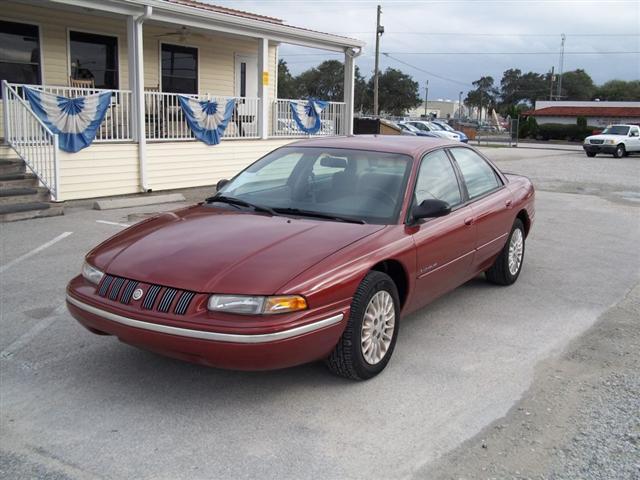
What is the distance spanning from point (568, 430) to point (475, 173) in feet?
9.51

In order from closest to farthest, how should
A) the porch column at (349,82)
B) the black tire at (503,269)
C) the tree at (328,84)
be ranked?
the black tire at (503,269) < the porch column at (349,82) < the tree at (328,84)

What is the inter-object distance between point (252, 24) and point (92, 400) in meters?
12.2

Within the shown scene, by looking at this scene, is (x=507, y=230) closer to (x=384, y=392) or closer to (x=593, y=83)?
(x=384, y=392)

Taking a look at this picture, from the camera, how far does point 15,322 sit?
17.0ft

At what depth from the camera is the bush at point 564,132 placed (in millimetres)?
52344

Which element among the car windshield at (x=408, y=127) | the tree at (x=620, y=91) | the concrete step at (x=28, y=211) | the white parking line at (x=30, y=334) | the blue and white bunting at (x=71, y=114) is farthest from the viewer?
the tree at (x=620, y=91)

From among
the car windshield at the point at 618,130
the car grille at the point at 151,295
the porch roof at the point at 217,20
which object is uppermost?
the porch roof at the point at 217,20

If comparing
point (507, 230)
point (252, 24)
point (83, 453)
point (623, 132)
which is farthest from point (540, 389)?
point (623, 132)

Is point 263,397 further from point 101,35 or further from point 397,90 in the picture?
point 397,90

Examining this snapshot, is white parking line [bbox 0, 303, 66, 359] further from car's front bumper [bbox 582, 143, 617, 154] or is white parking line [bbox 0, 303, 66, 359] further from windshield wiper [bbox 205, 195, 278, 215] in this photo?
car's front bumper [bbox 582, 143, 617, 154]

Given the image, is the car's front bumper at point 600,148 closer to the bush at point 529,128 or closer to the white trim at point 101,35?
the bush at point 529,128

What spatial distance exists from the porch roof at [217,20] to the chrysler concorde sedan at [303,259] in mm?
7919

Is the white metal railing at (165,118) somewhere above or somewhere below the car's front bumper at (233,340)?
above

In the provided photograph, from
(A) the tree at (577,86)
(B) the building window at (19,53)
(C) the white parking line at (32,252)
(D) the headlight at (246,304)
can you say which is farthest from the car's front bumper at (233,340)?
(A) the tree at (577,86)
